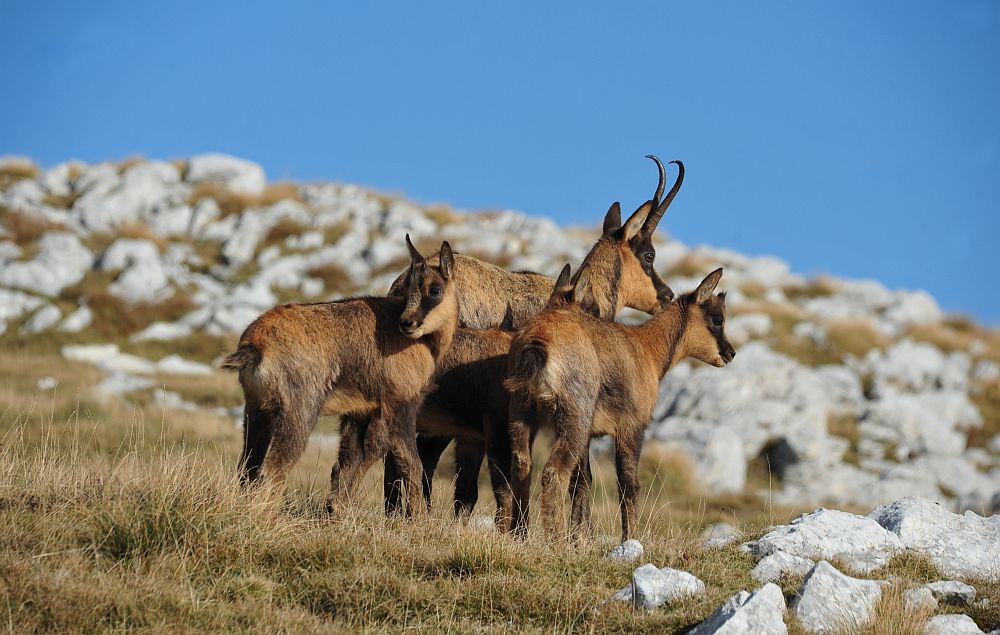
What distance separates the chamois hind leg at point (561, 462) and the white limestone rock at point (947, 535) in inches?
106

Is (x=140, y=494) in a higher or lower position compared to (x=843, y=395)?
lower

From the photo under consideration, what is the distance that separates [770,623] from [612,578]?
5.23ft

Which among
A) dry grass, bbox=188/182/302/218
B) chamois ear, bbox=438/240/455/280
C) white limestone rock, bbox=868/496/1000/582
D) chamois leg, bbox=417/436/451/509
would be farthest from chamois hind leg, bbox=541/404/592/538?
dry grass, bbox=188/182/302/218

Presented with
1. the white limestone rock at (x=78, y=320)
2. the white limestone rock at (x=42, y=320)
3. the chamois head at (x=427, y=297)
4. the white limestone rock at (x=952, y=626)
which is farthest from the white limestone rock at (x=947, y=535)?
the white limestone rock at (x=42, y=320)

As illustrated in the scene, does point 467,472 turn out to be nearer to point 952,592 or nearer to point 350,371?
point 350,371

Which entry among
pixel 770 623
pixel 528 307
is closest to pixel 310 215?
pixel 528 307

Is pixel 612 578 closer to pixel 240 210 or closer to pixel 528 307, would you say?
pixel 528 307

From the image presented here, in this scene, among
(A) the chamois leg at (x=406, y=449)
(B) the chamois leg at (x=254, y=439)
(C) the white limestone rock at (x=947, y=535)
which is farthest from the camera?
(A) the chamois leg at (x=406, y=449)

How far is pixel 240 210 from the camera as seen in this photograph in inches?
1628

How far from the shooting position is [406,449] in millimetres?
9359

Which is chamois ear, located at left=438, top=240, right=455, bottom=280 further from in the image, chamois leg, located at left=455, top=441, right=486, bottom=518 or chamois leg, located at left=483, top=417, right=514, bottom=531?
chamois leg, located at left=455, top=441, right=486, bottom=518

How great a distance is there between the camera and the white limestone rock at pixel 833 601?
6453 mm

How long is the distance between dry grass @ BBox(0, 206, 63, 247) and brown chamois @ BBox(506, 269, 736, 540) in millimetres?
29414

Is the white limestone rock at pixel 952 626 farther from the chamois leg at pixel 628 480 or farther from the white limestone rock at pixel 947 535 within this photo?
the chamois leg at pixel 628 480
